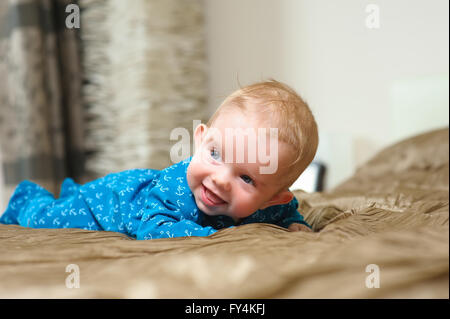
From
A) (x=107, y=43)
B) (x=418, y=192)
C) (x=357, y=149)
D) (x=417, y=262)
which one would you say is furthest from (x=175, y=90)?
A: (x=417, y=262)

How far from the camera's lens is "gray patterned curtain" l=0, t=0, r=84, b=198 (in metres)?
2.58

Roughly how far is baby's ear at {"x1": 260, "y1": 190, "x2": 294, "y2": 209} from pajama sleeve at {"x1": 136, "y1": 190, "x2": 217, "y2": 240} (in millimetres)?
148

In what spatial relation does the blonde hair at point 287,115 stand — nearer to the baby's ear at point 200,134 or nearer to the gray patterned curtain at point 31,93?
the baby's ear at point 200,134

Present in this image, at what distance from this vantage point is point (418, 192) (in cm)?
136

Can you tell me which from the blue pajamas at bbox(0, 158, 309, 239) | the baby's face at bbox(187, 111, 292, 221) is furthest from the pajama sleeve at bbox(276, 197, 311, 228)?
the baby's face at bbox(187, 111, 292, 221)

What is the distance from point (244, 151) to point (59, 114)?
2188mm

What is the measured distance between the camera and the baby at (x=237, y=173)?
2.79 feet

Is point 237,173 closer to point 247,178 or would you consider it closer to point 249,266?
point 247,178

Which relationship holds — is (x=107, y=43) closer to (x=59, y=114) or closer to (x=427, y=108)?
(x=59, y=114)

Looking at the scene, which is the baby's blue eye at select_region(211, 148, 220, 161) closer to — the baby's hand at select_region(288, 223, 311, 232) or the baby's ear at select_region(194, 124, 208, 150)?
the baby's ear at select_region(194, 124, 208, 150)

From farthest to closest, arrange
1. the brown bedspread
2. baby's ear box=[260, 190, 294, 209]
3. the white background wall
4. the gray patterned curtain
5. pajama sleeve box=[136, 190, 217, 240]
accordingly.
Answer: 1. the gray patterned curtain
2. the white background wall
3. baby's ear box=[260, 190, 294, 209]
4. pajama sleeve box=[136, 190, 217, 240]
5. the brown bedspread

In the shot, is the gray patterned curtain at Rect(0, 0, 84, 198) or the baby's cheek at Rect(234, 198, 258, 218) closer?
the baby's cheek at Rect(234, 198, 258, 218)

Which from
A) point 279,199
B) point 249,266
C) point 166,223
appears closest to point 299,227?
point 279,199
